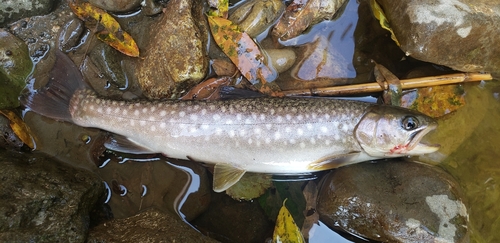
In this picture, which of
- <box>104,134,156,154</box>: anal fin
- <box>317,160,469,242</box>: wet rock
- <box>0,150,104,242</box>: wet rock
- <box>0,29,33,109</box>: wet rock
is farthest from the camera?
<box>0,29,33,109</box>: wet rock

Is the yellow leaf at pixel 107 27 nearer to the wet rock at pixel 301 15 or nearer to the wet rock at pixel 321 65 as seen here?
the wet rock at pixel 301 15

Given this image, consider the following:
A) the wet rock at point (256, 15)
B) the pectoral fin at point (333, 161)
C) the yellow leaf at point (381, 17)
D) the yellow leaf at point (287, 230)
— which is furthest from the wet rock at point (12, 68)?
the yellow leaf at point (381, 17)

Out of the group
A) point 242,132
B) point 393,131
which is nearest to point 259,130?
point 242,132

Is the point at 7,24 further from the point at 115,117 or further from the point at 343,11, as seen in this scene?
the point at 343,11

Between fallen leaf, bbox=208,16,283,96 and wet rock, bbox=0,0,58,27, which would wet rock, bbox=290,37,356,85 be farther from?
wet rock, bbox=0,0,58,27

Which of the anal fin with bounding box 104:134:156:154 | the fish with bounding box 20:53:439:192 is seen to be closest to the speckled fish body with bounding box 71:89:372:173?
the fish with bounding box 20:53:439:192
